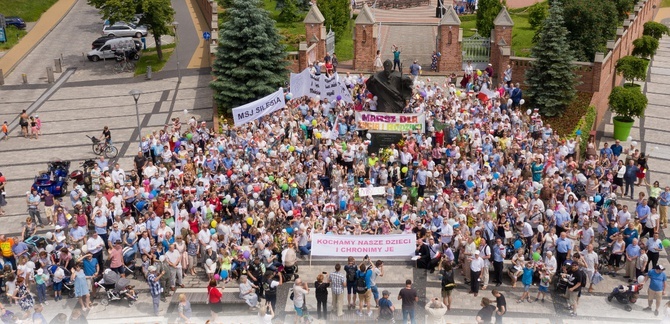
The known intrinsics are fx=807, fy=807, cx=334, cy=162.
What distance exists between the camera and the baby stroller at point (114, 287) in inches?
795

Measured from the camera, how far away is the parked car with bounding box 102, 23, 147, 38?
5044 cm

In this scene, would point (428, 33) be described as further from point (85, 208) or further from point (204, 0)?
point (85, 208)

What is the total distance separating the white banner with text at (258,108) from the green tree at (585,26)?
14.7m

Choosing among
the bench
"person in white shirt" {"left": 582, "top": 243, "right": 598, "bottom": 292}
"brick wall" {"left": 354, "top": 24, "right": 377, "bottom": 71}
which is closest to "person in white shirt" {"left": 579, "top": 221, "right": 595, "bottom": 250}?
"person in white shirt" {"left": 582, "top": 243, "right": 598, "bottom": 292}

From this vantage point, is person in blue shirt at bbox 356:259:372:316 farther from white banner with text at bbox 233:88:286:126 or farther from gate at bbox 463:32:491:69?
gate at bbox 463:32:491:69

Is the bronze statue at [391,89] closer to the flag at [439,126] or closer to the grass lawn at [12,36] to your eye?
the flag at [439,126]

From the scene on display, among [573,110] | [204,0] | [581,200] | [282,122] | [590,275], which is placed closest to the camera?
[590,275]

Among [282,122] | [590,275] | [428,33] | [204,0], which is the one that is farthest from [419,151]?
[204,0]

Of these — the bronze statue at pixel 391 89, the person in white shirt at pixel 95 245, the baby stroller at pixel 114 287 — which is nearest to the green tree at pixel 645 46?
the bronze statue at pixel 391 89

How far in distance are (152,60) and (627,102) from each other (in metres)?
25.7

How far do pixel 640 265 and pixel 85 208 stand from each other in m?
15.5

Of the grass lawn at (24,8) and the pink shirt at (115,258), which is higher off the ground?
the grass lawn at (24,8)

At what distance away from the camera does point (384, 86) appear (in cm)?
2919

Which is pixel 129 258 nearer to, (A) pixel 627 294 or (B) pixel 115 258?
(B) pixel 115 258
